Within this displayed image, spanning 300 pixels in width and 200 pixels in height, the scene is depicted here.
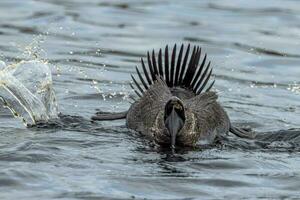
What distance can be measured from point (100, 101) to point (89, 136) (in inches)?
79.4

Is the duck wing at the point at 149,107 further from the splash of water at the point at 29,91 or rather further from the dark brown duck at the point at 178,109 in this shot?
the splash of water at the point at 29,91

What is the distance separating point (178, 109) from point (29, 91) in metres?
1.85

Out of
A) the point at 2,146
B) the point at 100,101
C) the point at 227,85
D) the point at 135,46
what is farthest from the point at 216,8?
the point at 2,146

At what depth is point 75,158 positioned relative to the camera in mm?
8766

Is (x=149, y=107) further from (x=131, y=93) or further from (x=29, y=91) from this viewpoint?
(x=131, y=93)

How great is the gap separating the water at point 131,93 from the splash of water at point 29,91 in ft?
0.57

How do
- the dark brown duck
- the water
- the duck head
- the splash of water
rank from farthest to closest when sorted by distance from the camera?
the splash of water, the dark brown duck, the duck head, the water

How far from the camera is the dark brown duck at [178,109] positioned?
9.35 meters

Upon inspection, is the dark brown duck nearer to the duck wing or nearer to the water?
the duck wing

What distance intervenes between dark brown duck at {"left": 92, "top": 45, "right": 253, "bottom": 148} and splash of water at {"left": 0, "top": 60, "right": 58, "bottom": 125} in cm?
56

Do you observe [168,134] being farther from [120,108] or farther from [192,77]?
[120,108]

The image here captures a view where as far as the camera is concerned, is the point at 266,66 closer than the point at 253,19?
Yes

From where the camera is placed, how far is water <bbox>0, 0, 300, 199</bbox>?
8133 mm

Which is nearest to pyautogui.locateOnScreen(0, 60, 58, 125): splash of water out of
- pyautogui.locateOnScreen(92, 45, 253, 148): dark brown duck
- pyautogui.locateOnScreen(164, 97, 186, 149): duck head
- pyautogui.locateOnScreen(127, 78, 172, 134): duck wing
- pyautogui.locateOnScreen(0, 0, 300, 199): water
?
pyautogui.locateOnScreen(0, 0, 300, 199): water
